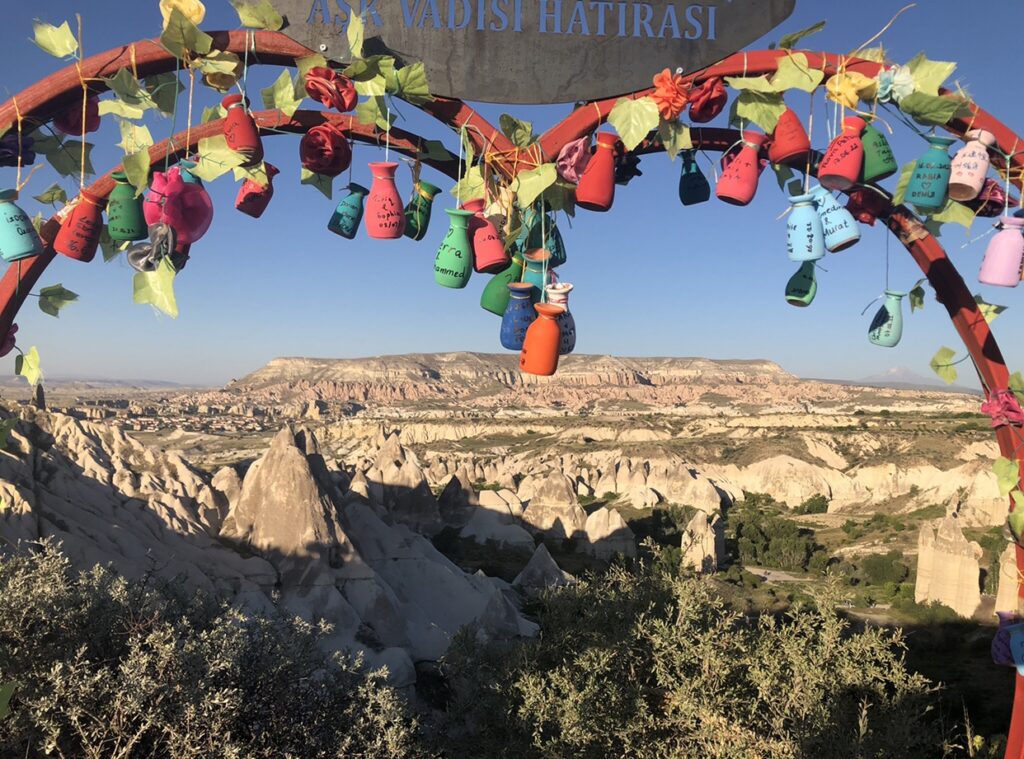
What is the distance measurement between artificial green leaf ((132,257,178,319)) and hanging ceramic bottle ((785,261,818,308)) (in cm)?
307

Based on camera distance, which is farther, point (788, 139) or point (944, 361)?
point (944, 361)

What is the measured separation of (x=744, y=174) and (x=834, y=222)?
1.75 feet

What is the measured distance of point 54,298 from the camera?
3412mm

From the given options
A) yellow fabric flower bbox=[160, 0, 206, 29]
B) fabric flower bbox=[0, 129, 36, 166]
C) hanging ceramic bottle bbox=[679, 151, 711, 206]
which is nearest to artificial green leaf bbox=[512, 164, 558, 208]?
hanging ceramic bottle bbox=[679, 151, 711, 206]

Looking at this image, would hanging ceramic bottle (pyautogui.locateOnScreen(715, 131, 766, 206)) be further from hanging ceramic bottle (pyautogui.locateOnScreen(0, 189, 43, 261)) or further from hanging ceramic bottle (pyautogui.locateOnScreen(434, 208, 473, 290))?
hanging ceramic bottle (pyautogui.locateOnScreen(0, 189, 43, 261))

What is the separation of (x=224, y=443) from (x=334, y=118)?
109588 millimetres

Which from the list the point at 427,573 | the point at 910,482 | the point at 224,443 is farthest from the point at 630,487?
the point at 224,443

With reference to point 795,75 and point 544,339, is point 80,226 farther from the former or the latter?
point 795,75

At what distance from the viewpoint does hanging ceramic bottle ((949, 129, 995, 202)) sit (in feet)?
11.6

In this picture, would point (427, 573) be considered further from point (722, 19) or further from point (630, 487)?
point (630, 487)

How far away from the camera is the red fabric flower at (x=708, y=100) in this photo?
123 inches

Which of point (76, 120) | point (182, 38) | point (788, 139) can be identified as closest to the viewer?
point (182, 38)

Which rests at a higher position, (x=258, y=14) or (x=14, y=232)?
(x=258, y=14)

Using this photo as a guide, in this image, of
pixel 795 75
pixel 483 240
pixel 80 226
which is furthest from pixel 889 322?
pixel 80 226
